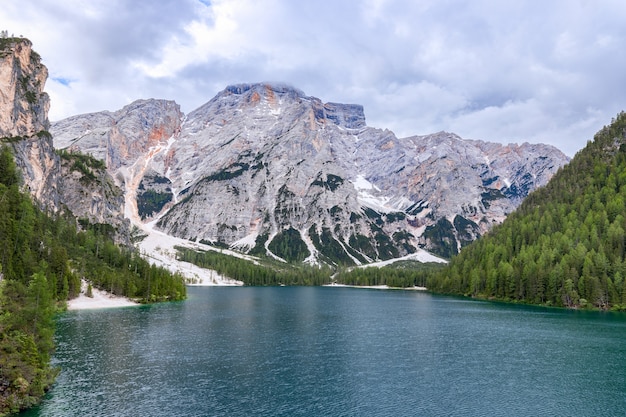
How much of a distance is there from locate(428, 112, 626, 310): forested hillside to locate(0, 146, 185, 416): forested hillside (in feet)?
439

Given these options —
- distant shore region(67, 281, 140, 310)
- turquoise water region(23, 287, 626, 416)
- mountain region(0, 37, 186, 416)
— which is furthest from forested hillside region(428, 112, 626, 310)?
distant shore region(67, 281, 140, 310)

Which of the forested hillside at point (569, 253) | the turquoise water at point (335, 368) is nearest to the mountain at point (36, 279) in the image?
the turquoise water at point (335, 368)

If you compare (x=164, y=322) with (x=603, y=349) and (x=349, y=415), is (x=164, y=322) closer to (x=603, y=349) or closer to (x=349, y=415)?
(x=349, y=415)

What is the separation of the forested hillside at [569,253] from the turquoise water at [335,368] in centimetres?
3940

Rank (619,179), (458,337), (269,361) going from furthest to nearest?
(619,179) → (458,337) → (269,361)

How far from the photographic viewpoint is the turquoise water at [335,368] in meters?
44.8

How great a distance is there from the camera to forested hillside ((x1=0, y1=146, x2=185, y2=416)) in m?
39.6

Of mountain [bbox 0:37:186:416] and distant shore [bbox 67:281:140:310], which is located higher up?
mountain [bbox 0:37:186:416]

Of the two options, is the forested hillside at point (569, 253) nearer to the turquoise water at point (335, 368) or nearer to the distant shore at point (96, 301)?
the turquoise water at point (335, 368)

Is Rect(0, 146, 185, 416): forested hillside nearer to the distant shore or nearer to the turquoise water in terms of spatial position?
the distant shore

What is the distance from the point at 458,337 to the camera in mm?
86562

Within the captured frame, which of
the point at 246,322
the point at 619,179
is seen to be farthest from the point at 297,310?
the point at 619,179

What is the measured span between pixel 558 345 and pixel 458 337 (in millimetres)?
17731

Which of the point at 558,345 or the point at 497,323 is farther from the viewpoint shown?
the point at 497,323
